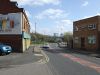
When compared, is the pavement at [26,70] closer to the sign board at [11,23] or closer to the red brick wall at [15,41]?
the red brick wall at [15,41]

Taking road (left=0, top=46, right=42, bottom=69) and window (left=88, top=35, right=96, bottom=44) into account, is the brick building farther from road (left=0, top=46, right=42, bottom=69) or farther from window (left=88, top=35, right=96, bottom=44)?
road (left=0, top=46, right=42, bottom=69)

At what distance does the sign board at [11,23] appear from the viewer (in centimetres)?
4478

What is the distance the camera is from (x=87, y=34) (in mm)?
71500

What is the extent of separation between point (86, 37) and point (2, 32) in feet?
103

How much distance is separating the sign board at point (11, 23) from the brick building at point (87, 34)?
939 inches

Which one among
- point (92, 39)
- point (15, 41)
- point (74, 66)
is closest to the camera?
point (74, 66)

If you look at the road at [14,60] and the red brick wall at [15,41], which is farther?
the red brick wall at [15,41]

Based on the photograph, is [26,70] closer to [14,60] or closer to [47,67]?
[47,67]

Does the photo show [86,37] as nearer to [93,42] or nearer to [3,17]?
[93,42]

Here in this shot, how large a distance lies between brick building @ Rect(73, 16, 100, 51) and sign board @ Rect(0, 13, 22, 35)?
939 inches

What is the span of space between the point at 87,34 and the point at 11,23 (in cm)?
3046

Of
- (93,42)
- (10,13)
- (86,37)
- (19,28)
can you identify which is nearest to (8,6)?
(10,13)

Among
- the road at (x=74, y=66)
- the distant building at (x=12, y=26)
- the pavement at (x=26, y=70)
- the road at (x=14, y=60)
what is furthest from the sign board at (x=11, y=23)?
the pavement at (x=26, y=70)

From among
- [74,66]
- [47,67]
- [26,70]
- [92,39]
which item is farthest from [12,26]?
[92,39]
